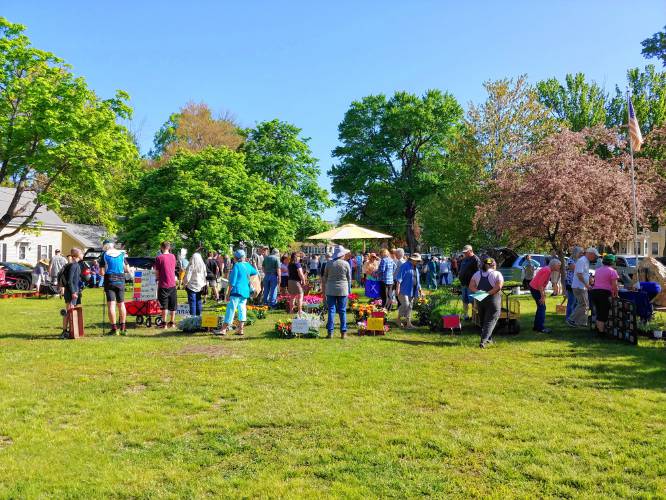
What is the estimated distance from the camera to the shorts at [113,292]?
10467 mm

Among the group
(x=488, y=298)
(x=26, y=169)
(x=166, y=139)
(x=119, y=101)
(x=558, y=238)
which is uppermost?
(x=166, y=139)

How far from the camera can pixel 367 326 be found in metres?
11.1

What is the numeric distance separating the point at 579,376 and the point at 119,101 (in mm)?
23830

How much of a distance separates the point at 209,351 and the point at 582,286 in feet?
26.8

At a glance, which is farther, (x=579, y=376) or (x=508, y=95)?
(x=508, y=95)

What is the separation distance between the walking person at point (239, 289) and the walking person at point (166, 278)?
149 cm

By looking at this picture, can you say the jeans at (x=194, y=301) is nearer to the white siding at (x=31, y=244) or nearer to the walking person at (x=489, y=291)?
the walking person at (x=489, y=291)

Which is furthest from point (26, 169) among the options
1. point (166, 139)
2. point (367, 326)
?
point (166, 139)

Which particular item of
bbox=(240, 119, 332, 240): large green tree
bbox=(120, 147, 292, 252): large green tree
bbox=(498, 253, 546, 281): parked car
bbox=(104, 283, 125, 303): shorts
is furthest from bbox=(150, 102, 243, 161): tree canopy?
bbox=(104, 283, 125, 303): shorts

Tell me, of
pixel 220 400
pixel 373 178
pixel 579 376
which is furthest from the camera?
pixel 373 178

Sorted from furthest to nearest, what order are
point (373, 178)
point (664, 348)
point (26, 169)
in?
point (373, 178) < point (26, 169) < point (664, 348)

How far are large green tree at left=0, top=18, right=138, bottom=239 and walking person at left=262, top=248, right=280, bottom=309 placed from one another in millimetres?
11897

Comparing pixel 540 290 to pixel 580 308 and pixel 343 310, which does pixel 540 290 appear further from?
pixel 343 310

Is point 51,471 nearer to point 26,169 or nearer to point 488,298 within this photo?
point 488,298
